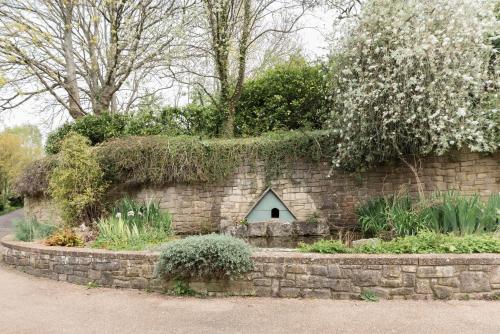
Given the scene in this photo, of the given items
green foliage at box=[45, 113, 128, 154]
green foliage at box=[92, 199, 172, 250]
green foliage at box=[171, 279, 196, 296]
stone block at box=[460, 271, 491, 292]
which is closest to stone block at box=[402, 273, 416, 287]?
stone block at box=[460, 271, 491, 292]

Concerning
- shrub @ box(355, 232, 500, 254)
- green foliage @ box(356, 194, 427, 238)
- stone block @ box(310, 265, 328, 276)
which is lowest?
stone block @ box(310, 265, 328, 276)

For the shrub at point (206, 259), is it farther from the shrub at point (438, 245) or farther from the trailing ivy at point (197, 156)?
the trailing ivy at point (197, 156)

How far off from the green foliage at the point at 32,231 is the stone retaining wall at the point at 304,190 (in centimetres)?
139

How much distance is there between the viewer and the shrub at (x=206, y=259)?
4598 millimetres

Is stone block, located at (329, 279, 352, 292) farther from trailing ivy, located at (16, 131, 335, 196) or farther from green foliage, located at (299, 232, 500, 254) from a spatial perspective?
trailing ivy, located at (16, 131, 335, 196)

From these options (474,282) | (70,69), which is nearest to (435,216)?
(474,282)

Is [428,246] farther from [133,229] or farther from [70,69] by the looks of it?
[70,69]

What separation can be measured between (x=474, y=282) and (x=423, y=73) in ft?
11.6

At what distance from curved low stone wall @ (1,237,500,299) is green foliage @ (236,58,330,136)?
18.5ft

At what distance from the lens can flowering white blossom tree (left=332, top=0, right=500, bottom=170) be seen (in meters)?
6.18

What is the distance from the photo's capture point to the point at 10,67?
1159 cm

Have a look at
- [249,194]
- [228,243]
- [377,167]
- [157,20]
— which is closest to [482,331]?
[228,243]

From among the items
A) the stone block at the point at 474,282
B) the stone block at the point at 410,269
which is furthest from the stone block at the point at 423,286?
the stone block at the point at 474,282

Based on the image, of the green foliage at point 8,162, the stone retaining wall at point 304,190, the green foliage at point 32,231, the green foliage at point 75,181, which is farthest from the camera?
the green foliage at point 8,162
